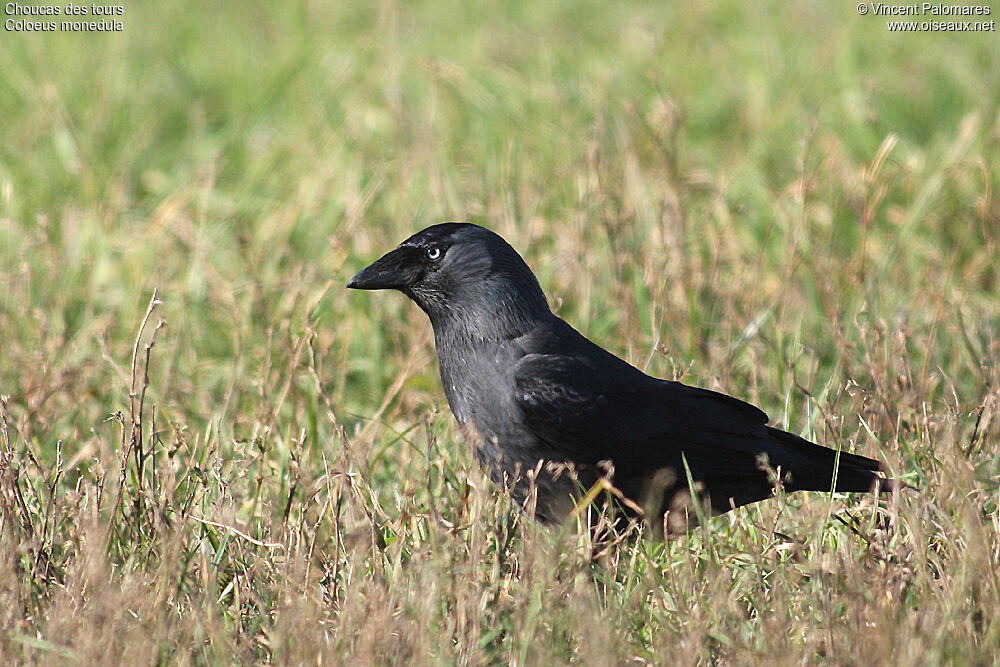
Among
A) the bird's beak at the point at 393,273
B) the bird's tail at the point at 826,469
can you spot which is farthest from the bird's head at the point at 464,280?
the bird's tail at the point at 826,469

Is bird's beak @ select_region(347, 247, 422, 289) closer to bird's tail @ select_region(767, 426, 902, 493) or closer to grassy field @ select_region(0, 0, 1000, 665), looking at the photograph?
grassy field @ select_region(0, 0, 1000, 665)

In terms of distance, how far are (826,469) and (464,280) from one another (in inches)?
47.0

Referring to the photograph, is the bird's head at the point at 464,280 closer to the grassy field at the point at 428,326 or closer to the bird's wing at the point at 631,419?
the bird's wing at the point at 631,419

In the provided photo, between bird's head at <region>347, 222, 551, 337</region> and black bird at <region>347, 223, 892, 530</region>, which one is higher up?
bird's head at <region>347, 222, 551, 337</region>

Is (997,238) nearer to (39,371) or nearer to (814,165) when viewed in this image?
(814,165)

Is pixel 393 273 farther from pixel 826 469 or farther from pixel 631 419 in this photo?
pixel 826 469

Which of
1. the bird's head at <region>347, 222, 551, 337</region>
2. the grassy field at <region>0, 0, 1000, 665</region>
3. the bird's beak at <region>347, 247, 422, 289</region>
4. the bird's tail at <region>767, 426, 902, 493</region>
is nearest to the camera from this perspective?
the grassy field at <region>0, 0, 1000, 665</region>

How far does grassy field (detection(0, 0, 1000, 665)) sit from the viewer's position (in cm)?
280

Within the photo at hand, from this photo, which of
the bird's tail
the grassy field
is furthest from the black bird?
the grassy field

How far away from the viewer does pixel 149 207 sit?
249 inches

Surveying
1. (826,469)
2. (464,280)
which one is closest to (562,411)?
(464,280)

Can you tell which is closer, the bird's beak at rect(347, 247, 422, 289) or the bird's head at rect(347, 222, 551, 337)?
the bird's head at rect(347, 222, 551, 337)

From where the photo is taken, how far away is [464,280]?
385 centimetres

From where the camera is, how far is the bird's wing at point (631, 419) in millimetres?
3506
